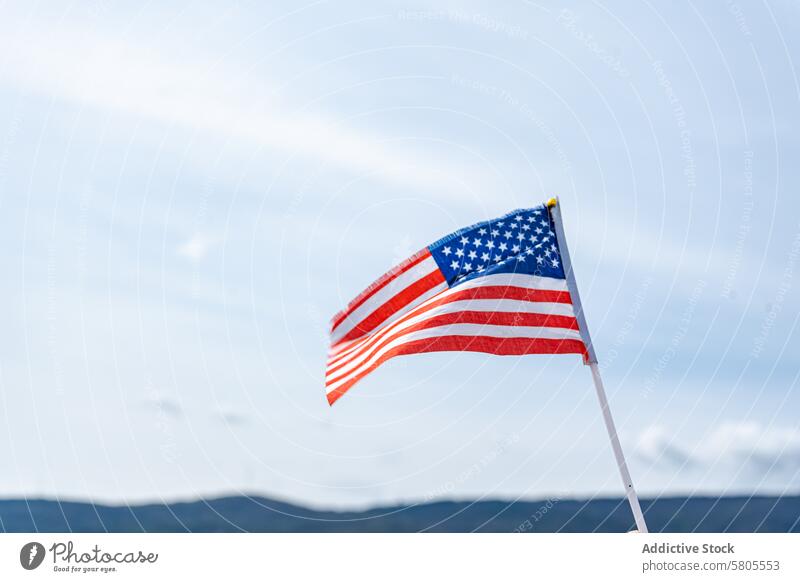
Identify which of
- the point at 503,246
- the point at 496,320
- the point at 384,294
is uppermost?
the point at 503,246

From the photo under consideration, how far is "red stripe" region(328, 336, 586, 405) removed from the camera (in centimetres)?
1672

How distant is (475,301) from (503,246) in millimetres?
1363

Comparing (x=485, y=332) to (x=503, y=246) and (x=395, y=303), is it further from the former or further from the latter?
(x=395, y=303)

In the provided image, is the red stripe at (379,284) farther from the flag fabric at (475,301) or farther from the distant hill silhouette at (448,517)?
the distant hill silhouette at (448,517)

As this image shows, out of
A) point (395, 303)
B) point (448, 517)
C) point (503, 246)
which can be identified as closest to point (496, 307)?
point (503, 246)

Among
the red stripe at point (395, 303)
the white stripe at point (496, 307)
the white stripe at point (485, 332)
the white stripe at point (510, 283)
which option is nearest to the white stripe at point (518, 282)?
the white stripe at point (510, 283)

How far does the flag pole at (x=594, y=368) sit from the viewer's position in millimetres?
15148

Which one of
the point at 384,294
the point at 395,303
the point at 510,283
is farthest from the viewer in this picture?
the point at 384,294

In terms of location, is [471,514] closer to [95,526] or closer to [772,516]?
[772,516]

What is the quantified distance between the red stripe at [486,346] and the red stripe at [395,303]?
1.46 metres

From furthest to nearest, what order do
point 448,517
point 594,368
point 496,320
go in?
point 448,517
point 496,320
point 594,368

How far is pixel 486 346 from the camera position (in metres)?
16.9

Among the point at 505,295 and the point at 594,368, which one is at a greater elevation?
the point at 505,295

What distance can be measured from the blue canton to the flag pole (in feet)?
0.56
